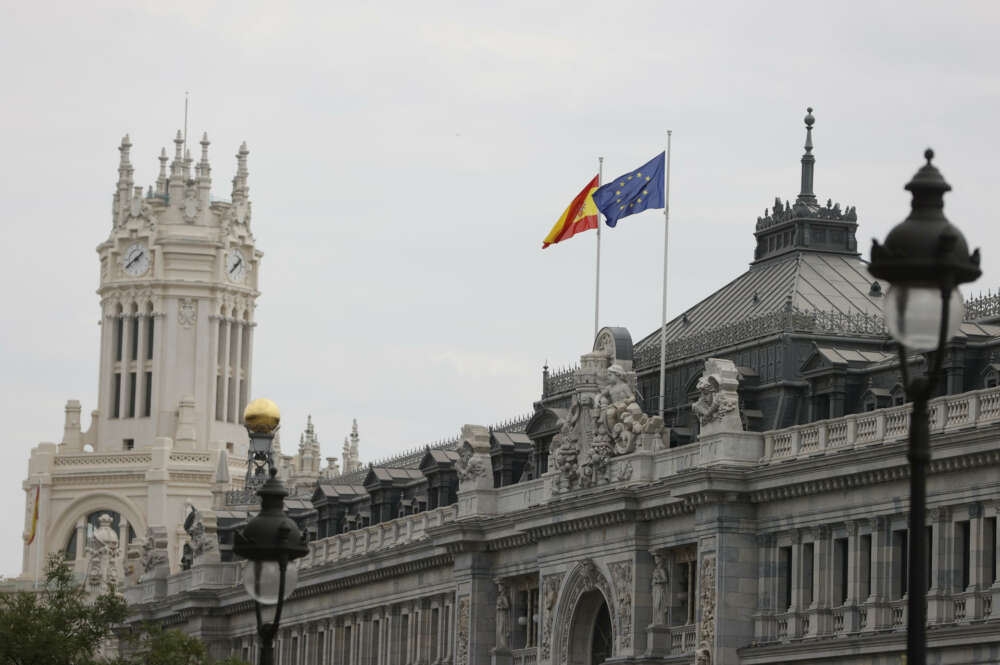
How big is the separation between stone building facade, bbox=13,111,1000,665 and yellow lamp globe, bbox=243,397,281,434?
1921 centimetres

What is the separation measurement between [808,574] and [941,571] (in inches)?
280

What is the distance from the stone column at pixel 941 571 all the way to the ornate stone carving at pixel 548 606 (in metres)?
20.2

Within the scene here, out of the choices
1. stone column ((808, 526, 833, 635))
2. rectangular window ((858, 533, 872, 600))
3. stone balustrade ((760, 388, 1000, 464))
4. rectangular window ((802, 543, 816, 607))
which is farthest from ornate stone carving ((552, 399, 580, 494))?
rectangular window ((858, 533, 872, 600))

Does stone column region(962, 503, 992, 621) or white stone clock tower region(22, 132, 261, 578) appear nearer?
stone column region(962, 503, 992, 621)

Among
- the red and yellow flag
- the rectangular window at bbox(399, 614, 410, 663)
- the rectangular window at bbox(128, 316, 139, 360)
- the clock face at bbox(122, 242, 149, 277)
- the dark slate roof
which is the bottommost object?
the rectangular window at bbox(399, 614, 410, 663)

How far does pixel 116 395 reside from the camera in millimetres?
191500

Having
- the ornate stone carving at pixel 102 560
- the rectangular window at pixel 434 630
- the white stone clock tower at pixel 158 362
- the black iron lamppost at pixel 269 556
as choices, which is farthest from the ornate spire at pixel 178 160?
the black iron lamppost at pixel 269 556

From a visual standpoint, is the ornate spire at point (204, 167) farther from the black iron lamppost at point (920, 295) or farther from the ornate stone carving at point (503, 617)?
the black iron lamppost at point (920, 295)

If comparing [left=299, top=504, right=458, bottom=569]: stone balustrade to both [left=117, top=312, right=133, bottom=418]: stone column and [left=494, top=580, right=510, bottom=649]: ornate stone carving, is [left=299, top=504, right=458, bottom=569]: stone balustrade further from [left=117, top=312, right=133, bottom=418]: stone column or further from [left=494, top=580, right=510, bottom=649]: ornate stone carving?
[left=117, top=312, right=133, bottom=418]: stone column

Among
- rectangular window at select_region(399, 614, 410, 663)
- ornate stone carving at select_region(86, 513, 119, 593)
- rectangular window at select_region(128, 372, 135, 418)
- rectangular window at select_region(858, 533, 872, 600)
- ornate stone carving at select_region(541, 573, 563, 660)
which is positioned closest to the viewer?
rectangular window at select_region(858, 533, 872, 600)

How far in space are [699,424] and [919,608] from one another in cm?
5451

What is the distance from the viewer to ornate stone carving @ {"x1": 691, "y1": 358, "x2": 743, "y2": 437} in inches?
2901

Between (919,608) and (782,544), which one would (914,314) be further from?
(782,544)

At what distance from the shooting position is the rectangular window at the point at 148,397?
618 feet
